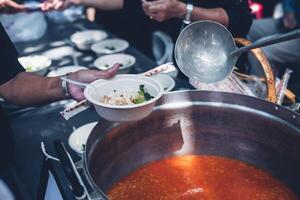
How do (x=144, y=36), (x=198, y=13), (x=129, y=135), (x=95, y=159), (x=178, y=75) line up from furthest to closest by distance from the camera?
(x=144, y=36) → (x=178, y=75) → (x=198, y=13) → (x=129, y=135) → (x=95, y=159)

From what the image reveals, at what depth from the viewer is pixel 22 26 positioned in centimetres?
363

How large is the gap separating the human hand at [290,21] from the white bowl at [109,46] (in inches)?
92.9

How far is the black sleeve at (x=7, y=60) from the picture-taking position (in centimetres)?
195

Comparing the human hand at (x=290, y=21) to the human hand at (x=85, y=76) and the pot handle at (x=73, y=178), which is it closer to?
the human hand at (x=85, y=76)

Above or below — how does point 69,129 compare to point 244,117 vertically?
below

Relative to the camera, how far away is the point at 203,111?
1.90m

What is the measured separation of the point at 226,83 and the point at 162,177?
724mm

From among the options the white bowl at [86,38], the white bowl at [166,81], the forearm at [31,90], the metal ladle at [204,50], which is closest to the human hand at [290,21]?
Result: the white bowl at [86,38]

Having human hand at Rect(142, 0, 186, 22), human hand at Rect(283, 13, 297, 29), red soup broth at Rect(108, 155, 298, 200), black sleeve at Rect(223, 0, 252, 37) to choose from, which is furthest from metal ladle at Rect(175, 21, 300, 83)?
human hand at Rect(283, 13, 297, 29)

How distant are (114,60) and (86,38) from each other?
26.1 inches

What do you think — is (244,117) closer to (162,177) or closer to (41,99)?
(162,177)

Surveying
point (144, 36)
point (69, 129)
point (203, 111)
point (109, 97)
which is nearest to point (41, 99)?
point (69, 129)

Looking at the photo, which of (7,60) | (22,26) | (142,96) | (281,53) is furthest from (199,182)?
(281,53)

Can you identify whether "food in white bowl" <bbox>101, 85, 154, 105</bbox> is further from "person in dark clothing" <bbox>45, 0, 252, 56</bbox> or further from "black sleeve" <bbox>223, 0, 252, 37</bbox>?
"black sleeve" <bbox>223, 0, 252, 37</bbox>
